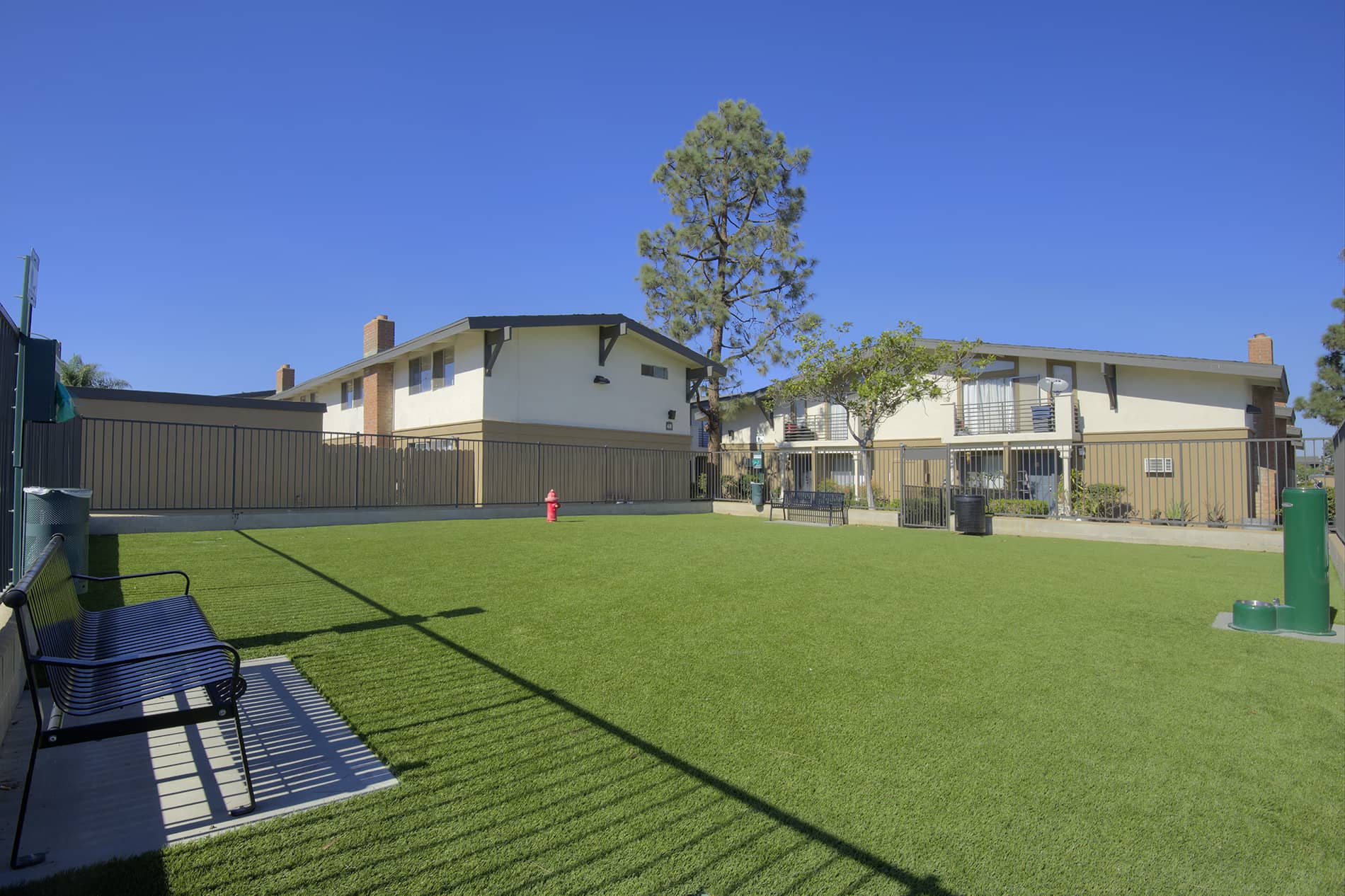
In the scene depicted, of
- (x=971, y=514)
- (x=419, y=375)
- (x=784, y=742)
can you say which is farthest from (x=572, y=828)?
(x=419, y=375)

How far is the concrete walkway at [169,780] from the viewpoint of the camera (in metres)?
2.48

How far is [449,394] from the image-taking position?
2175cm

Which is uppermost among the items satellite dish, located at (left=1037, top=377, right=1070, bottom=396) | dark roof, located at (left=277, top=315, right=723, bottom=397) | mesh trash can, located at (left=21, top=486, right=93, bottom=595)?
dark roof, located at (left=277, top=315, right=723, bottom=397)

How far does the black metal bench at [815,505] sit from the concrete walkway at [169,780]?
587 inches

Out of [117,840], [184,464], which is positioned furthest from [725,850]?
[184,464]

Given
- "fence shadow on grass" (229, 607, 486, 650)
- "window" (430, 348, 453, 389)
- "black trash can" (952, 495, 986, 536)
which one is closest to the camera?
"fence shadow on grass" (229, 607, 486, 650)

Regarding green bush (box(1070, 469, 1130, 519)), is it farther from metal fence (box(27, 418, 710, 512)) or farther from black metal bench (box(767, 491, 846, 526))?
metal fence (box(27, 418, 710, 512))

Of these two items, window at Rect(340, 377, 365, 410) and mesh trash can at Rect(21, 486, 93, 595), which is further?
window at Rect(340, 377, 365, 410)

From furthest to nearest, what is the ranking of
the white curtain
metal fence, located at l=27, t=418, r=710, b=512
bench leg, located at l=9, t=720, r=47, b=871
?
the white curtain
metal fence, located at l=27, t=418, r=710, b=512
bench leg, located at l=9, t=720, r=47, b=871

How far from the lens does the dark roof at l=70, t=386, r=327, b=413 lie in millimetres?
16297

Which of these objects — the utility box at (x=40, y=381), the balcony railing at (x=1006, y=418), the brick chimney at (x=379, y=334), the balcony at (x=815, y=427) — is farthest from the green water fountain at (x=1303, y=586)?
the brick chimney at (x=379, y=334)

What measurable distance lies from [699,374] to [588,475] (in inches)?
297

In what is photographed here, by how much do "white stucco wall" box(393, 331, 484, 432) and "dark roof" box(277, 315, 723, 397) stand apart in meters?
0.67

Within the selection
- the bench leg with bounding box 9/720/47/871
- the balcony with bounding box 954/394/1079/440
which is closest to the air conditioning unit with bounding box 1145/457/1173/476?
the balcony with bounding box 954/394/1079/440
